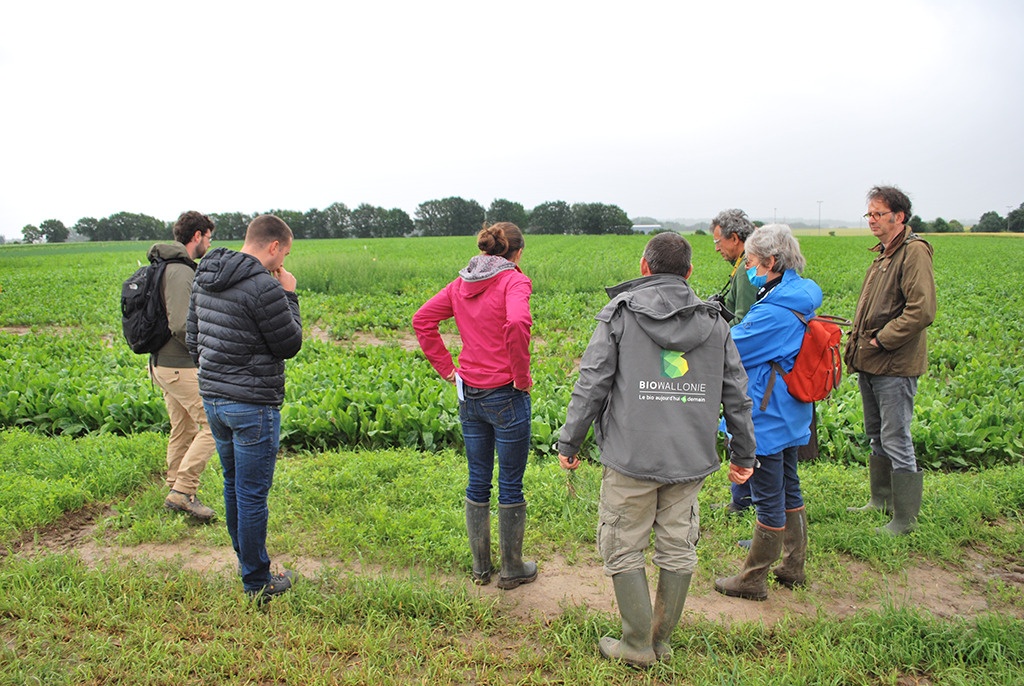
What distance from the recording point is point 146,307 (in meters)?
4.34

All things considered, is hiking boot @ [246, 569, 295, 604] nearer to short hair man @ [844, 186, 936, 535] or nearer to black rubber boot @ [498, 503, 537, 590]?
black rubber boot @ [498, 503, 537, 590]

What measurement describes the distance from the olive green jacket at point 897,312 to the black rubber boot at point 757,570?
1.59 metres

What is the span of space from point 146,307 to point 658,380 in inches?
141

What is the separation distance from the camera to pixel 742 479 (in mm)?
3021

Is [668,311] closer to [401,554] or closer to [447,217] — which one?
[401,554]

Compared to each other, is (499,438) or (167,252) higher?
(167,252)

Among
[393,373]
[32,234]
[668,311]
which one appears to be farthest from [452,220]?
[668,311]

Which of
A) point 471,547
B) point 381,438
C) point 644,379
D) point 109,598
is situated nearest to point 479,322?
point 644,379

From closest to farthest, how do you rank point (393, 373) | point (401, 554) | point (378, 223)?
point (401, 554)
point (393, 373)
point (378, 223)

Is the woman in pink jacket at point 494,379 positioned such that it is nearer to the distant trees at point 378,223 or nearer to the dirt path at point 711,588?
the dirt path at point 711,588

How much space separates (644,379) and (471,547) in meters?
1.69

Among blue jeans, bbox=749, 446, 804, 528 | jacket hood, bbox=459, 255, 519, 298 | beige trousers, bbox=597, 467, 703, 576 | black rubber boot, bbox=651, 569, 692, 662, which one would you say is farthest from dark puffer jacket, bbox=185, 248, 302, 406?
blue jeans, bbox=749, 446, 804, 528

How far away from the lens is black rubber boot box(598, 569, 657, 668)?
2.91 meters

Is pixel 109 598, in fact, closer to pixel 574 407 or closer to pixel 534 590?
pixel 534 590
